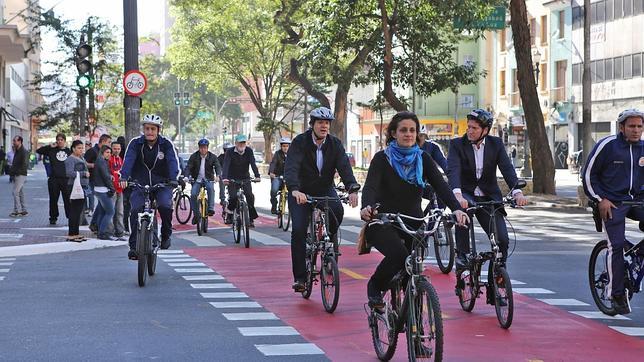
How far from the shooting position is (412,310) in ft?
24.6

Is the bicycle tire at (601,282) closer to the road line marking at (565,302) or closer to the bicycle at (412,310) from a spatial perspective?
the road line marking at (565,302)

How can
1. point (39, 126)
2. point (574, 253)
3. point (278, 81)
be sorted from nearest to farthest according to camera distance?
point (574, 253), point (39, 126), point (278, 81)

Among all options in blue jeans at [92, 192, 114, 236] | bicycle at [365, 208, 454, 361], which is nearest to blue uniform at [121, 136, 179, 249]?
bicycle at [365, 208, 454, 361]

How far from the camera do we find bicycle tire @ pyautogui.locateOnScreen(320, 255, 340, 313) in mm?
11062

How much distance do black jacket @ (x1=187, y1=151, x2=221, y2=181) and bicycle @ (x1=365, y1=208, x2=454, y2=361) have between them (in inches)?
588

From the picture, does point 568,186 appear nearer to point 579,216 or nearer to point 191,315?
point 579,216

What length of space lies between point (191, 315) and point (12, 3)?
4252 inches

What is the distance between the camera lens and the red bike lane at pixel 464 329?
354 inches

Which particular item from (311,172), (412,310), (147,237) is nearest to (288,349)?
(412,310)

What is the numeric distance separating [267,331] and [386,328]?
2037mm

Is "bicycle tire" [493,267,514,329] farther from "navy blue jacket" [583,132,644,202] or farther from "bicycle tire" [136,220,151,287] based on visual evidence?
"bicycle tire" [136,220,151,287]

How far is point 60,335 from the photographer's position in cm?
988


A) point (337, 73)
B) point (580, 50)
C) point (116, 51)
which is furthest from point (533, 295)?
point (580, 50)

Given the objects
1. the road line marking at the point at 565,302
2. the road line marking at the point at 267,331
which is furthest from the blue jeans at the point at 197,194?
the road line marking at the point at 267,331
